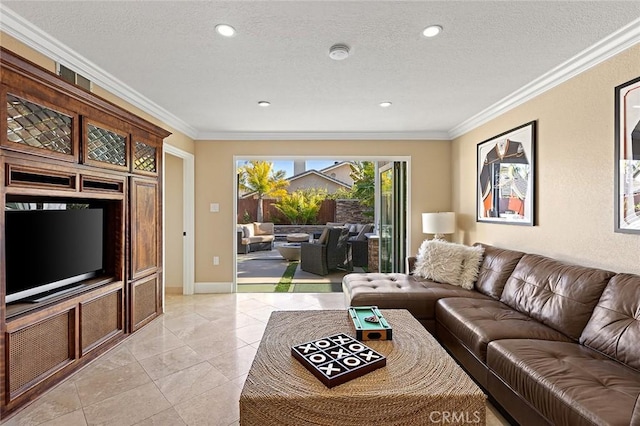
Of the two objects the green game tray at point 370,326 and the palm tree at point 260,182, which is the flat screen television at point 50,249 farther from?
the palm tree at point 260,182

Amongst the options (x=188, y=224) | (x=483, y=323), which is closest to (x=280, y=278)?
(x=188, y=224)

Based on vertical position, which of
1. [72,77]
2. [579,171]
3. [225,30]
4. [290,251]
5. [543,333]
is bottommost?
[290,251]

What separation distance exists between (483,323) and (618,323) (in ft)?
2.29

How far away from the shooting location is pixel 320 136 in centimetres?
470

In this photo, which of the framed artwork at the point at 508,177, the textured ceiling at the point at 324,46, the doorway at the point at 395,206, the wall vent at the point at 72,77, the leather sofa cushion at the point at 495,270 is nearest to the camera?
the textured ceiling at the point at 324,46

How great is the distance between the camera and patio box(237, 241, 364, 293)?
Answer: 16.3 ft

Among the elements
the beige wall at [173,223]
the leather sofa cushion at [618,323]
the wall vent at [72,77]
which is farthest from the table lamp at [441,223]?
the wall vent at [72,77]

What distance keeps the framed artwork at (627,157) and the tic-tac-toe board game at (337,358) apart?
1905mm

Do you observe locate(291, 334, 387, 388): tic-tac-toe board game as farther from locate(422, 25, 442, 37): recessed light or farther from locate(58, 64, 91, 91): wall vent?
locate(58, 64, 91, 91): wall vent

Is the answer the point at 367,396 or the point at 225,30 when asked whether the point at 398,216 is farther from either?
the point at 367,396

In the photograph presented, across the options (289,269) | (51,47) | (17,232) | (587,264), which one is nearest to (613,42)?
(587,264)

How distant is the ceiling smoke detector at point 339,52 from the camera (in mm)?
2201

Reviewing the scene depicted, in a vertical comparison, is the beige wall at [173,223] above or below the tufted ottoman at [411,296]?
above

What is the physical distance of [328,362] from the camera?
1522 millimetres
